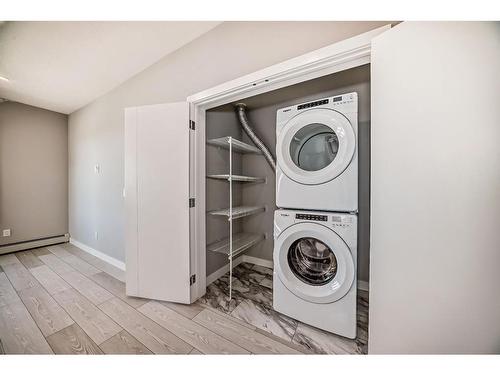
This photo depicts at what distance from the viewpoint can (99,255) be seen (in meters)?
2.52

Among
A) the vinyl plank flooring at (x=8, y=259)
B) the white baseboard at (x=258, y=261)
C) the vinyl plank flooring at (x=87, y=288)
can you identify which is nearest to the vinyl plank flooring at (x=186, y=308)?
the vinyl plank flooring at (x=87, y=288)

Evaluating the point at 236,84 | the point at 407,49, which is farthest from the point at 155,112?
the point at 407,49

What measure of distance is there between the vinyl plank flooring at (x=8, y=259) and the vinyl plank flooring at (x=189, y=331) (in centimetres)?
243

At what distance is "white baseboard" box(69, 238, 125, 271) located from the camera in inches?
87.7

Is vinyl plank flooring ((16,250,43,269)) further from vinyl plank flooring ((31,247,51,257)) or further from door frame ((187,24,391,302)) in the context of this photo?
door frame ((187,24,391,302))

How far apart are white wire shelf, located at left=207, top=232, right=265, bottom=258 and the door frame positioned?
21 cm

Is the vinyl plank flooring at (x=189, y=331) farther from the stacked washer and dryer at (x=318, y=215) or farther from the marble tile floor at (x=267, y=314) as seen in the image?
the stacked washer and dryer at (x=318, y=215)

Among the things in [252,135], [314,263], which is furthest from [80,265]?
[314,263]

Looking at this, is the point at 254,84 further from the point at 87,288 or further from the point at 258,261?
the point at 87,288

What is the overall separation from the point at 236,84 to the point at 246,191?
1375mm

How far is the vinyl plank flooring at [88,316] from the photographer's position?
1202 millimetres

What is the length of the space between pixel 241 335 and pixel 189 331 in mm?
365

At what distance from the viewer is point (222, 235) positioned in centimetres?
200
